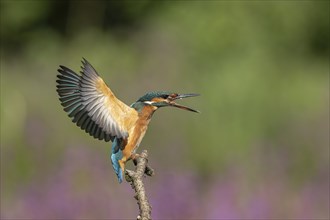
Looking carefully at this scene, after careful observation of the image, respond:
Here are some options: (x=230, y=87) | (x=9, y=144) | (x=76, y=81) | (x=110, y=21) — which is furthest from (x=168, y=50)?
(x=76, y=81)

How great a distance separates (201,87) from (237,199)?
143 inches

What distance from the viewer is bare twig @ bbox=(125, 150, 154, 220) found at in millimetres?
1312

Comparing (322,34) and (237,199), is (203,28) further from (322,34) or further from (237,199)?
(237,199)

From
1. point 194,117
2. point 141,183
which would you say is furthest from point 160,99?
point 194,117

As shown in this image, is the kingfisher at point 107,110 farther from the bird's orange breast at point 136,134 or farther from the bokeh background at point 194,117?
the bokeh background at point 194,117

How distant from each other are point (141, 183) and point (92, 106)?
0.20m

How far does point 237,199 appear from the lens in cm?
481

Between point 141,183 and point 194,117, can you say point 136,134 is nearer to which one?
point 141,183

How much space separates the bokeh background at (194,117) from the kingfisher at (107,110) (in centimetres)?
250

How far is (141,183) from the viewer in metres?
1.37

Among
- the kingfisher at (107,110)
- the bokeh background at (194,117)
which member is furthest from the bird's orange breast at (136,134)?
the bokeh background at (194,117)

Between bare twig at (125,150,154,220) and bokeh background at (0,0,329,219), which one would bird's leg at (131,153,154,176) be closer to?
bare twig at (125,150,154,220)

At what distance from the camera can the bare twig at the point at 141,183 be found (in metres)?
1.31

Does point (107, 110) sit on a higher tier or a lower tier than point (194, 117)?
higher
